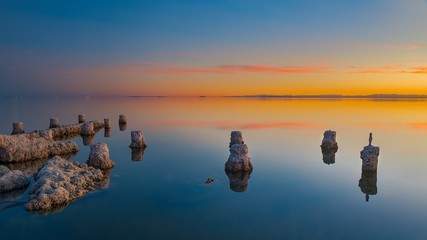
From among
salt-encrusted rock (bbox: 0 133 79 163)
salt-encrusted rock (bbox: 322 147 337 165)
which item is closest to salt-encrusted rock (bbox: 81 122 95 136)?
salt-encrusted rock (bbox: 0 133 79 163)

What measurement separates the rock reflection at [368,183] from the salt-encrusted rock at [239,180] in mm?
4568

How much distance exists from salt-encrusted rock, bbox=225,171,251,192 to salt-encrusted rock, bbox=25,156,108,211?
514cm

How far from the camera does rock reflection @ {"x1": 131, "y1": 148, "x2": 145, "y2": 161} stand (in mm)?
19500

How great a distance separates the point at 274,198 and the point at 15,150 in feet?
41.9

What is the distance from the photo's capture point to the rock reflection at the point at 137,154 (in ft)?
64.0

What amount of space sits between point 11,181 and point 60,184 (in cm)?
197

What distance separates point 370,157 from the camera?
15656 millimetres

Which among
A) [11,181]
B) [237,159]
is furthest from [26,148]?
[237,159]

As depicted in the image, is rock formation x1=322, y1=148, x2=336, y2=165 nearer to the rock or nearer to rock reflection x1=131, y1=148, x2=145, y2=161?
the rock

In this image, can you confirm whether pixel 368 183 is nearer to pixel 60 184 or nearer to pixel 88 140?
pixel 60 184

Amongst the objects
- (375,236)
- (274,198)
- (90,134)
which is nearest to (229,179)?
(274,198)

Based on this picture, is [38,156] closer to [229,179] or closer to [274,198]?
[229,179]

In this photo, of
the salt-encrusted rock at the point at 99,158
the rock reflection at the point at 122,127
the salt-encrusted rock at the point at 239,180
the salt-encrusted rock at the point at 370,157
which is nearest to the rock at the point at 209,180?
the salt-encrusted rock at the point at 239,180

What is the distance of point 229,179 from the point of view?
14898 mm
